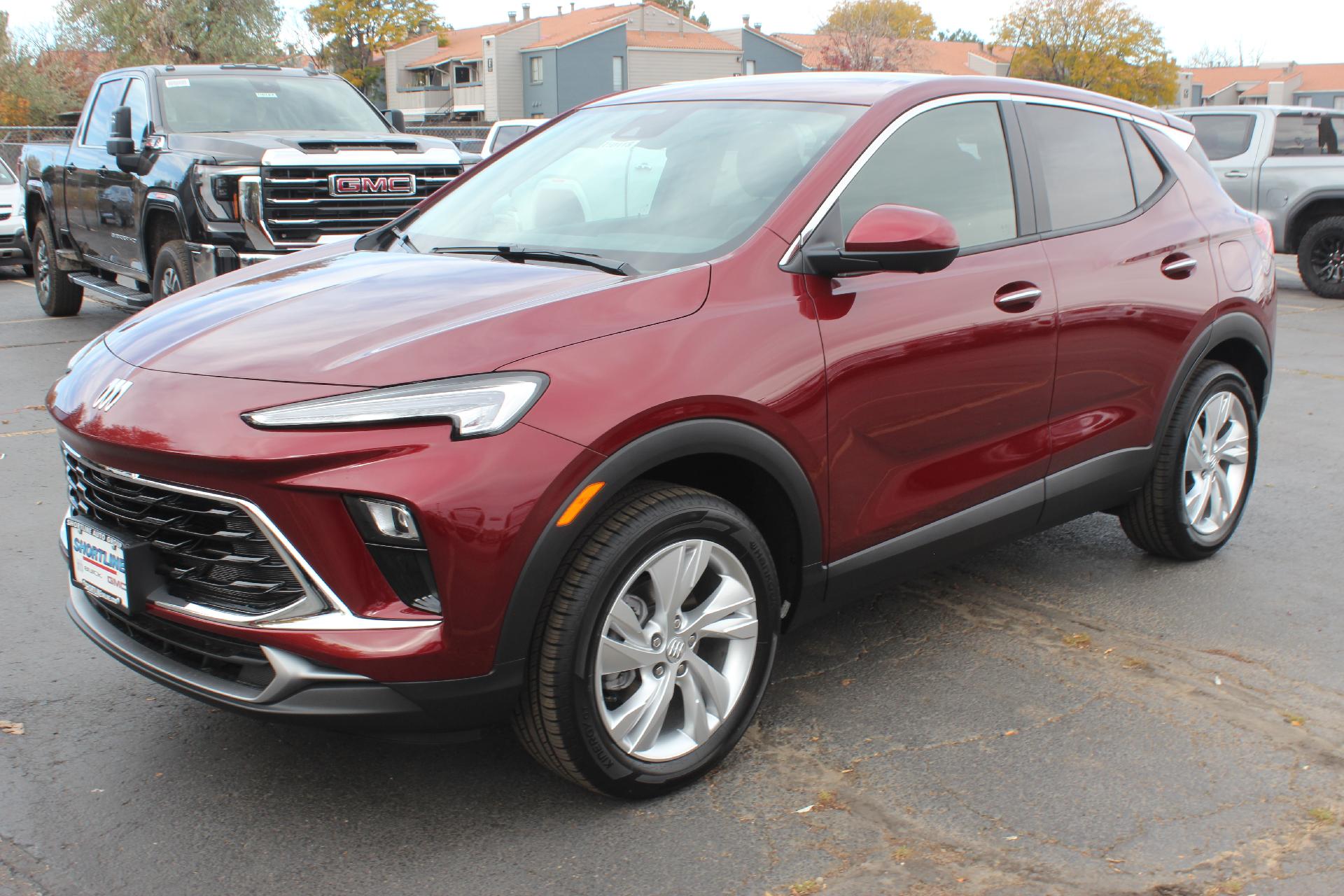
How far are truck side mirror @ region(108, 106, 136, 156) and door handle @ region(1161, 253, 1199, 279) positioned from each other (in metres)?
7.34

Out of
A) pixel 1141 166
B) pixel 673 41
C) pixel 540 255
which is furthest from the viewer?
pixel 673 41

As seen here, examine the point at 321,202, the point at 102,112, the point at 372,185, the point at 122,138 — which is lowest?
the point at 321,202

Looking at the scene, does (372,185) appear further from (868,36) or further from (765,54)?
(765,54)

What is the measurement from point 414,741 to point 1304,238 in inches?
529

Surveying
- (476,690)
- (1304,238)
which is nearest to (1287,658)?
(476,690)

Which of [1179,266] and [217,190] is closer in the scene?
[1179,266]

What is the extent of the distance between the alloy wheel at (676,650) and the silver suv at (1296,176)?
489 inches

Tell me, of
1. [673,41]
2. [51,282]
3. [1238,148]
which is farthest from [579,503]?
[673,41]

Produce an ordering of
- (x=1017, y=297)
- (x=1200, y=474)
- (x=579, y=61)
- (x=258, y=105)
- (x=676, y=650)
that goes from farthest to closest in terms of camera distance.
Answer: (x=579, y=61) < (x=258, y=105) < (x=1200, y=474) < (x=1017, y=297) < (x=676, y=650)

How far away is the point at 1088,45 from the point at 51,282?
57.0m

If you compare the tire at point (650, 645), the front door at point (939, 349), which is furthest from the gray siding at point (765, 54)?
the tire at point (650, 645)

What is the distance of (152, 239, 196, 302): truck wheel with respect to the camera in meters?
8.45

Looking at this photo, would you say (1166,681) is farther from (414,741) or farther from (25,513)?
(25,513)

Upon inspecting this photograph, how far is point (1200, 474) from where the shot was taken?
4918 mm
